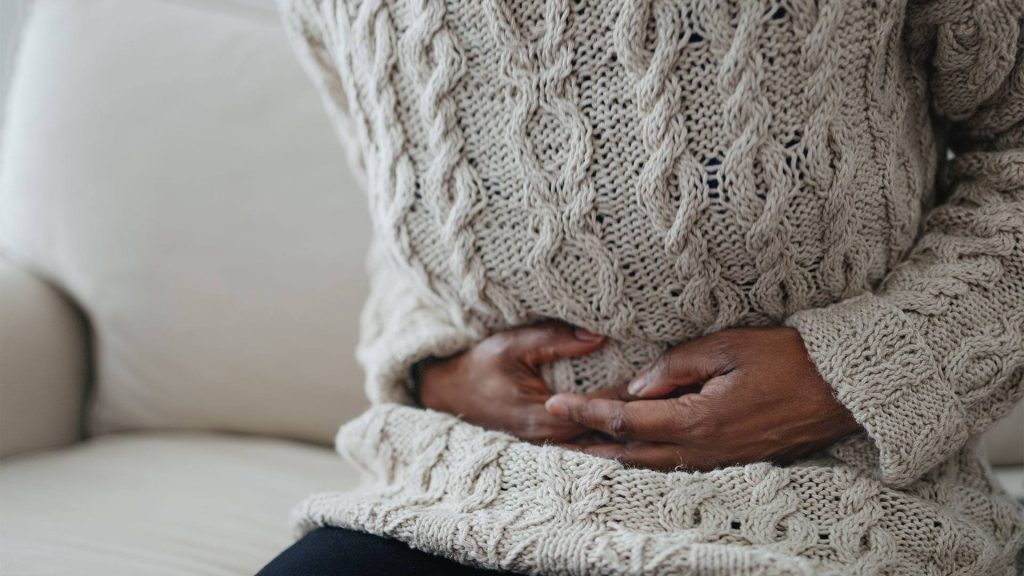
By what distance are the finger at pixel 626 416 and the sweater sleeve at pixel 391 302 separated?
13 centimetres

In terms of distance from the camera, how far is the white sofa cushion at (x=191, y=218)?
1.12 meters

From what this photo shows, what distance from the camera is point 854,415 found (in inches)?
22.9

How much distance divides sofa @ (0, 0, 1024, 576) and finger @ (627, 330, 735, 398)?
0.58 meters

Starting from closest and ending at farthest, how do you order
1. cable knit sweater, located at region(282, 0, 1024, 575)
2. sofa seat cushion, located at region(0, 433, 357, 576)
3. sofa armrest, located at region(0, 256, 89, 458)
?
cable knit sweater, located at region(282, 0, 1024, 575), sofa seat cushion, located at region(0, 433, 357, 576), sofa armrest, located at region(0, 256, 89, 458)

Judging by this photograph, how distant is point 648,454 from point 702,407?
6 centimetres

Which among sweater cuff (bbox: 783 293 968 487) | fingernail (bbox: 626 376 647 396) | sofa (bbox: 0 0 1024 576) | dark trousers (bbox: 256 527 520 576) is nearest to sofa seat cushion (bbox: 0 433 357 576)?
sofa (bbox: 0 0 1024 576)

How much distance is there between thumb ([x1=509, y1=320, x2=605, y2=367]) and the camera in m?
0.69

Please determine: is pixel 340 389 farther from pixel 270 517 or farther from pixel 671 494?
pixel 671 494

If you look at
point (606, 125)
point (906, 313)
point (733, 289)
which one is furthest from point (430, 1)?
point (906, 313)

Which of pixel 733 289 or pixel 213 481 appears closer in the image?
pixel 733 289

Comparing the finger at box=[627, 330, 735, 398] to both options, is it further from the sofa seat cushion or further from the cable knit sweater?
the sofa seat cushion

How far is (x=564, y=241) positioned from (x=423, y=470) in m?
0.23

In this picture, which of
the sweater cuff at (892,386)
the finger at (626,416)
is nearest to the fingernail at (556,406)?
the finger at (626,416)

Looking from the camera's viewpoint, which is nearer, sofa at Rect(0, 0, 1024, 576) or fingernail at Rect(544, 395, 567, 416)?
fingernail at Rect(544, 395, 567, 416)
